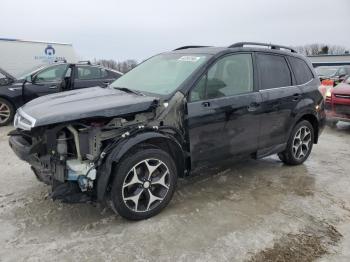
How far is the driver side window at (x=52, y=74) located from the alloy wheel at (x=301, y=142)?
20.9 feet

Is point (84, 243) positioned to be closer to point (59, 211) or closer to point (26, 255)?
point (26, 255)

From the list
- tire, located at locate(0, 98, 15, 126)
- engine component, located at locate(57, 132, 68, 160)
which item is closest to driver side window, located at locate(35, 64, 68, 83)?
tire, located at locate(0, 98, 15, 126)

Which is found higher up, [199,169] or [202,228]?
[199,169]

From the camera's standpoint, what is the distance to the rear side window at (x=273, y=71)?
495 centimetres

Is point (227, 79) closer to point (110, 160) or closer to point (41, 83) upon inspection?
point (110, 160)

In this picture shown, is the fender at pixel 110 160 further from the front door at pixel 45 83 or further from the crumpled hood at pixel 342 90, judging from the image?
the crumpled hood at pixel 342 90

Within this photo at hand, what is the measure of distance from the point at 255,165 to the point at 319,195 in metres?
1.34

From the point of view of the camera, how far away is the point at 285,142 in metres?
5.42

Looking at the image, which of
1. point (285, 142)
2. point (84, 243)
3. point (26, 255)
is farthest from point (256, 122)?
point (26, 255)

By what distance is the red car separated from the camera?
8.66m

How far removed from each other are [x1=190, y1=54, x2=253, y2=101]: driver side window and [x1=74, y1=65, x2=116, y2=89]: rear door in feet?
18.0

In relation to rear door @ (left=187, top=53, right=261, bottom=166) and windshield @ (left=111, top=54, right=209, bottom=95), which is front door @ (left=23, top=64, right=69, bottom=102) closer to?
windshield @ (left=111, top=54, right=209, bottom=95)

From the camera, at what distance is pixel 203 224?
382 cm

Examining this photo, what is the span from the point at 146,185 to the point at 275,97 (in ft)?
7.38
